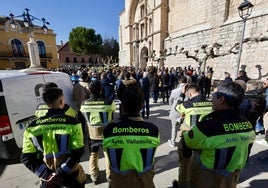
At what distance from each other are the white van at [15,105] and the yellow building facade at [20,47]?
2935 cm

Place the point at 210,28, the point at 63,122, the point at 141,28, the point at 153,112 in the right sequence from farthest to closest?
the point at 141,28 < the point at 210,28 < the point at 153,112 < the point at 63,122

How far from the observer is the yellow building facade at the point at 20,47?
27906mm

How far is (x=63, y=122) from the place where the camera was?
1.88 m

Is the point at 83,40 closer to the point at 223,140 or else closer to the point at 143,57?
the point at 143,57

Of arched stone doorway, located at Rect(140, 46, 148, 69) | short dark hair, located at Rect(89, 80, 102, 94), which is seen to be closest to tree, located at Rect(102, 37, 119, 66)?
arched stone doorway, located at Rect(140, 46, 148, 69)

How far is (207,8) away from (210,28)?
79.1 inches

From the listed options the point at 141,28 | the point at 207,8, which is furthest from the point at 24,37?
the point at 207,8

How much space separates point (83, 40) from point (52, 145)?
4474 cm

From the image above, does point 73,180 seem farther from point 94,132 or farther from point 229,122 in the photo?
point 229,122

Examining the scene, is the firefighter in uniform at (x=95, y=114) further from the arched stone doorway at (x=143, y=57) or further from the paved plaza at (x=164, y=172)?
the arched stone doorway at (x=143, y=57)

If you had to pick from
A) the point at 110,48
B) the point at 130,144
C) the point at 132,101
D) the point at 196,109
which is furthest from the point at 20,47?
the point at 130,144

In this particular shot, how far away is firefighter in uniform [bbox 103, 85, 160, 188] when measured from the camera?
1.51 meters

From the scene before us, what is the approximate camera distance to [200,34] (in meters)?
15.2

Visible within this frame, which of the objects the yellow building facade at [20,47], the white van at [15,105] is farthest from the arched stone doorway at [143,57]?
the white van at [15,105]
